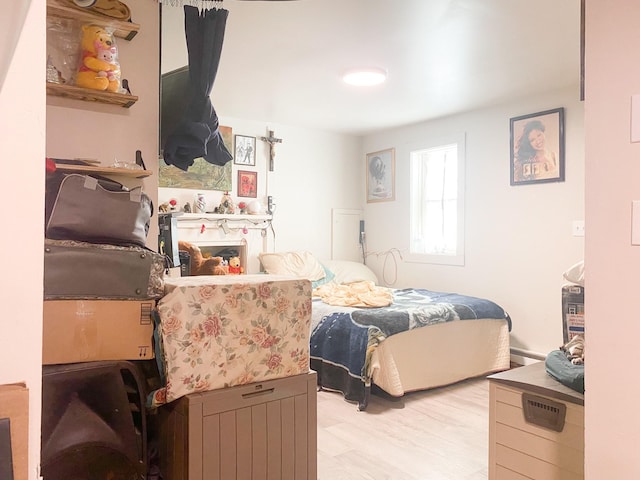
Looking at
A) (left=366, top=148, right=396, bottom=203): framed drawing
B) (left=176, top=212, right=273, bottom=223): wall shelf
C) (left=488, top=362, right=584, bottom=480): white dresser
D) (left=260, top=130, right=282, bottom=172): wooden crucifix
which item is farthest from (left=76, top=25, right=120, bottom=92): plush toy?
(left=366, top=148, right=396, bottom=203): framed drawing

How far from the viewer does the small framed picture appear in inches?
191

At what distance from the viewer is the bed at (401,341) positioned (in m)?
3.15

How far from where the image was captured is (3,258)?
0.67 metres

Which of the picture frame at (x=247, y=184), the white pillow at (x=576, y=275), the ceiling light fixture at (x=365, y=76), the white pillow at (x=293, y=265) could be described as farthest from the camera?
the picture frame at (x=247, y=184)

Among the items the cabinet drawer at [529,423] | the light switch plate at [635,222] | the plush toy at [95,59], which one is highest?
the plush toy at [95,59]

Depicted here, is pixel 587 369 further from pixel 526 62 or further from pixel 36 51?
pixel 526 62

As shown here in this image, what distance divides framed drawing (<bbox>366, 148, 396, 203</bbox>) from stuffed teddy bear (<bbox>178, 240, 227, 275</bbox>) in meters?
2.94

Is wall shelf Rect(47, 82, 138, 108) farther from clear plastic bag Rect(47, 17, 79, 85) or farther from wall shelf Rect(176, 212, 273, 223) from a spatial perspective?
wall shelf Rect(176, 212, 273, 223)

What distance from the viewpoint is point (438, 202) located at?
198 inches

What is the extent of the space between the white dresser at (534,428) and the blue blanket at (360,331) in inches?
53.8

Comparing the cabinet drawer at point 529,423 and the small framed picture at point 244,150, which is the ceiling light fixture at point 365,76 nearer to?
the small framed picture at point 244,150

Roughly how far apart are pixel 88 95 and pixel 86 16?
0.28 m

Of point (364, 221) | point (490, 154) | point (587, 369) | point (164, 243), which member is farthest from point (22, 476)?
point (364, 221)

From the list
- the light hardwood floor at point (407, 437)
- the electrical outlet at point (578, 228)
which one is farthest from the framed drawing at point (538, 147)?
the light hardwood floor at point (407, 437)
